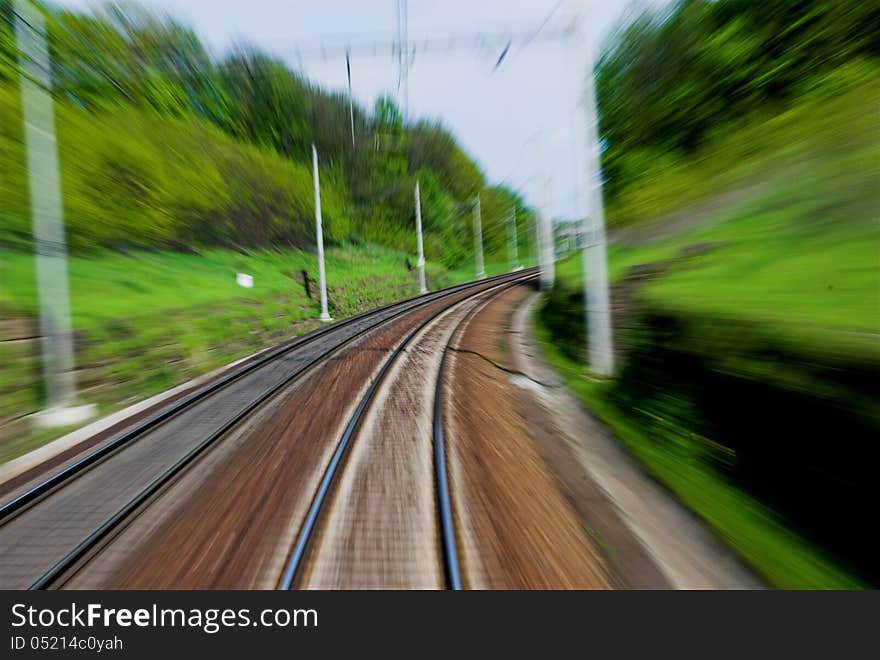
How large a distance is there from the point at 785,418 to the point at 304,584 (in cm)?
340

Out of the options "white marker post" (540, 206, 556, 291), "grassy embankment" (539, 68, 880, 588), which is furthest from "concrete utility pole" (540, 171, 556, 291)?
"grassy embankment" (539, 68, 880, 588)

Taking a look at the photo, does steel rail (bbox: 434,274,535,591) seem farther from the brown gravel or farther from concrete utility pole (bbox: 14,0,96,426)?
concrete utility pole (bbox: 14,0,96,426)

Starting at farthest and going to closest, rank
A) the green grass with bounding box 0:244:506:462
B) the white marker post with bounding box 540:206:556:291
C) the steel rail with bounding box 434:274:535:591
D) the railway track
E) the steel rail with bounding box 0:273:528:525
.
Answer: the white marker post with bounding box 540:206:556:291
the green grass with bounding box 0:244:506:462
the steel rail with bounding box 0:273:528:525
the railway track
the steel rail with bounding box 434:274:535:591

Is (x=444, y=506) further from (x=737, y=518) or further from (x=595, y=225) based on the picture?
(x=595, y=225)

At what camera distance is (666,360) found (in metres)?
4.47

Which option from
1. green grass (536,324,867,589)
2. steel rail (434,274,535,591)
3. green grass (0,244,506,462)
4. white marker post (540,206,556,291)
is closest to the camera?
green grass (536,324,867,589)

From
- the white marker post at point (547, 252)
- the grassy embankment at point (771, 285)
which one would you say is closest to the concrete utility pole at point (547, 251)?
the white marker post at point (547, 252)

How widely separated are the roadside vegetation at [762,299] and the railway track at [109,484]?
15.5 ft

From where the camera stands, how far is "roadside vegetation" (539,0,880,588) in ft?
8.12

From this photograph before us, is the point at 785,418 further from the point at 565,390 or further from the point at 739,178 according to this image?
the point at 739,178

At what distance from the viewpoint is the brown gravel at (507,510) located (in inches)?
104

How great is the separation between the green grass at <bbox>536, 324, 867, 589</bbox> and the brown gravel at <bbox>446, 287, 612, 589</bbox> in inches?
38.4

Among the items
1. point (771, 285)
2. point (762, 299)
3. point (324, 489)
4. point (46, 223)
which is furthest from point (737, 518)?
point (46, 223)
